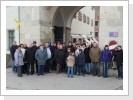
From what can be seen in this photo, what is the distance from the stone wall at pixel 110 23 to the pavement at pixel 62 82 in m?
2.00

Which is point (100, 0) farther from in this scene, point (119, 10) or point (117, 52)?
point (119, 10)

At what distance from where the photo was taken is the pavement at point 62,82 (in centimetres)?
792

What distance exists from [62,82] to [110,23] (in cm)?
445

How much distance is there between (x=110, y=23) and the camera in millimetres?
11188

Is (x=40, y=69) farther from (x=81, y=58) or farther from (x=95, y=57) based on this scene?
(x=95, y=57)

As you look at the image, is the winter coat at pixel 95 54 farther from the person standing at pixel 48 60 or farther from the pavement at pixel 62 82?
the person standing at pixel 48 60

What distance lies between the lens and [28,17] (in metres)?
13.2

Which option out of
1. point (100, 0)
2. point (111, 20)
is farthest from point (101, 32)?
point (100, 0)

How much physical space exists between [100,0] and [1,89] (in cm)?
494

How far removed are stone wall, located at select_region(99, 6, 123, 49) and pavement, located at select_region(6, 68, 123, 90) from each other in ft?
6.57

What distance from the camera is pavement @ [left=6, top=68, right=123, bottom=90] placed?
7922 millimetres

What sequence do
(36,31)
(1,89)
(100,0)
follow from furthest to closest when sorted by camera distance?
(36,31) → (100,0) → (1,89)

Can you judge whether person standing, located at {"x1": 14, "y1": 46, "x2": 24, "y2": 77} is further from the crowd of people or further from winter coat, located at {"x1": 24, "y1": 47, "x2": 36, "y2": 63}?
winter coat, located at {"x1": 24, "y1": 47, "x2": 36, "y2": 63}

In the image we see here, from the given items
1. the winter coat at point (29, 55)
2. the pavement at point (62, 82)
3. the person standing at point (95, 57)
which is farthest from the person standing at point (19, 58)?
the person standing at point (95, 57)
